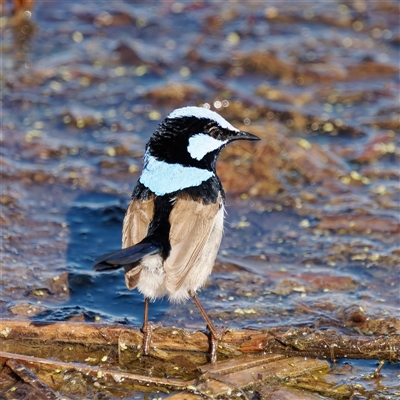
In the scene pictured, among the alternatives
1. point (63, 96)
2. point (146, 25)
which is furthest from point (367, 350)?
point (146, 25)

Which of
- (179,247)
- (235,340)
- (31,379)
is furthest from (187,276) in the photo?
(31,379)

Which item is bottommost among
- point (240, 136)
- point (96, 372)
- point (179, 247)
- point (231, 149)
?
point (231, 149)

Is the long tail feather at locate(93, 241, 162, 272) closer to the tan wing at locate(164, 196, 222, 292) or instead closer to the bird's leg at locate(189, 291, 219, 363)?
the tan wing at locate(164, 196, 222, 292)

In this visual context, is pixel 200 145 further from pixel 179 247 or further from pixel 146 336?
pixel 146 336

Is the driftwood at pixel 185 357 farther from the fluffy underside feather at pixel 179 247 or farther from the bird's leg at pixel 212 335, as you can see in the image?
the fluffy underside feather at pixel 179 247

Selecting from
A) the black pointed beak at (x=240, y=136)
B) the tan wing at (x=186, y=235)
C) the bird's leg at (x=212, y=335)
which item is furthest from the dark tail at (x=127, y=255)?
the black pointed beak at (x=240, y=136)

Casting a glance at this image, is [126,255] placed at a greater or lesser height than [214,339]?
greater

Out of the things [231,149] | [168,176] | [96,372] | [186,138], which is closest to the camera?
[96,372]

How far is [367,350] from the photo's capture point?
5145mm

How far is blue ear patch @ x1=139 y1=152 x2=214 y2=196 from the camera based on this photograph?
5289mm

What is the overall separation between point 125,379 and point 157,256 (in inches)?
29.8

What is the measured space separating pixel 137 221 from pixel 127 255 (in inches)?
23.9

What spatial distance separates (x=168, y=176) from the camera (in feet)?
17.5

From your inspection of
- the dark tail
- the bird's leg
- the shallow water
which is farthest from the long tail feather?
the shallow water
